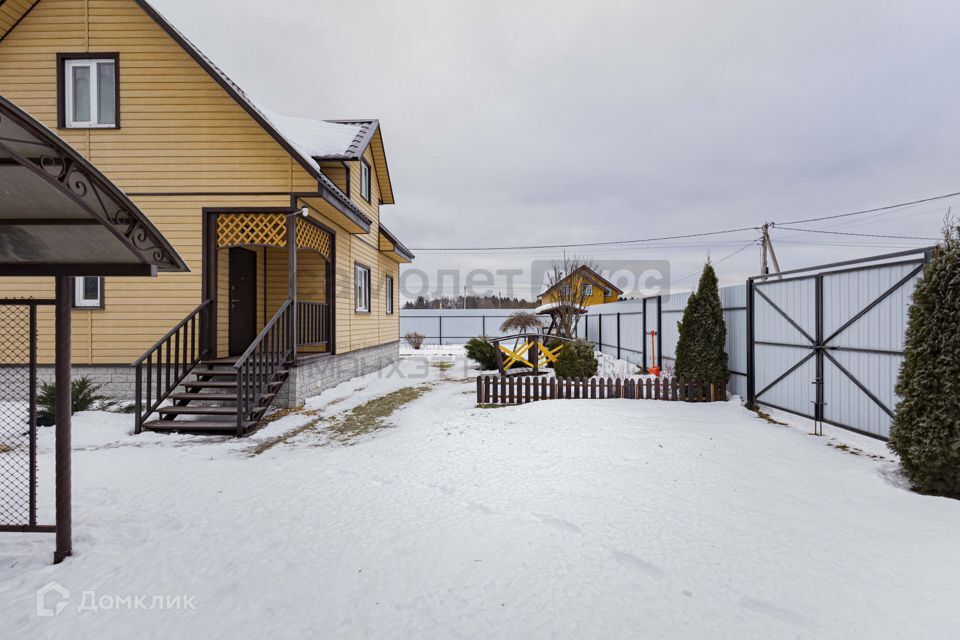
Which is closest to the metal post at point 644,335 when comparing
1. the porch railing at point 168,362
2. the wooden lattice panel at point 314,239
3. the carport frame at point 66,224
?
the wooden lattice panel at point 314,239

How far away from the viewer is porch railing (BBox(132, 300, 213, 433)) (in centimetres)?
629

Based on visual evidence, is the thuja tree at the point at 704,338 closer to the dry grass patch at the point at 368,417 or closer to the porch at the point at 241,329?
the dry grass patch at the point at 368,417

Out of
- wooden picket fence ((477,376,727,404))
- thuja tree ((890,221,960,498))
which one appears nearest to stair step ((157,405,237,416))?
wooden picket fence ((477,376,727,404))

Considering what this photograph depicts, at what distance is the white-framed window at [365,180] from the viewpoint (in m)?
11.8

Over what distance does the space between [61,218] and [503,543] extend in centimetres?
→ 367

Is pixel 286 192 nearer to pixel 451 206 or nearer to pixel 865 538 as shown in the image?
pixel 865 538

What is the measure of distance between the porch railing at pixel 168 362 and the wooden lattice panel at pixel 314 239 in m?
2.00

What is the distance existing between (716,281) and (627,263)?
12.9m

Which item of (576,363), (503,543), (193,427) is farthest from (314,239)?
(503,543)

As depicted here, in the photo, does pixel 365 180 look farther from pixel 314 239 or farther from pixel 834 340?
pixel 834 340

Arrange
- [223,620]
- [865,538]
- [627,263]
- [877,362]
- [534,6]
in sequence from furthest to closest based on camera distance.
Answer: [627,263]
[534,6]
[877,362]
[865,538]
[223,620]

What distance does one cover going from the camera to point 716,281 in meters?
8.24

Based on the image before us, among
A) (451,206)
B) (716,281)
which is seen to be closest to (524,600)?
(716,281)

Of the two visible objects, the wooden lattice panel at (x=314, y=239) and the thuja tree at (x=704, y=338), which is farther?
the wooden lattice panel at (x=314, y=239)
